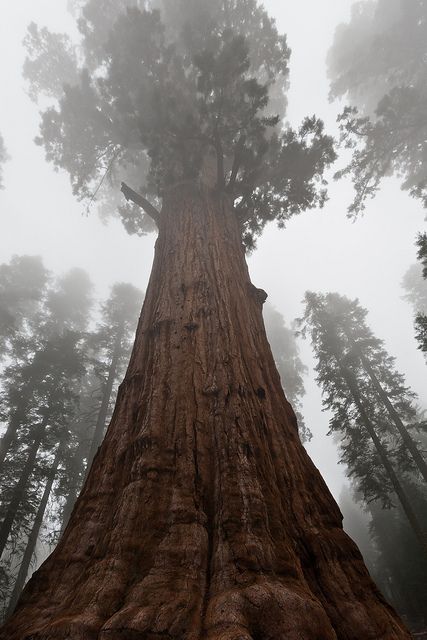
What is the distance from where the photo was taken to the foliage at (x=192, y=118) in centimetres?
775

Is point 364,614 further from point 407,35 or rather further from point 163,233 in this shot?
point 407,35

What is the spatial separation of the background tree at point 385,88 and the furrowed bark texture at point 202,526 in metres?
12.8

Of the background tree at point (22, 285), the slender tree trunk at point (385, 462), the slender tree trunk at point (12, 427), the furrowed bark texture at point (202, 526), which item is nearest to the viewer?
the furrowed bark texture at point (202, 526)

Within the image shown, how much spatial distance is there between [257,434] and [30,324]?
24175 millimetres

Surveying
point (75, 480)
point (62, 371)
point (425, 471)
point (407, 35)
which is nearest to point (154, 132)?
Answer: point (62, 371)

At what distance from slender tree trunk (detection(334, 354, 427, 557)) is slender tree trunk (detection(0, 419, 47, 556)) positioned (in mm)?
12471

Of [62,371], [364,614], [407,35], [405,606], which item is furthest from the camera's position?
[407,35]

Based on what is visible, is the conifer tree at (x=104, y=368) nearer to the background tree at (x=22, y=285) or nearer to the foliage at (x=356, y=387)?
the background tree at (x=22, y=285)

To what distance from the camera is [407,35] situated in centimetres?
2092

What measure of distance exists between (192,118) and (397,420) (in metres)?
13.4

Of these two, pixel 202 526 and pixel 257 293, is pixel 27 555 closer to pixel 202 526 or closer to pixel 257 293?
pixel 257 293

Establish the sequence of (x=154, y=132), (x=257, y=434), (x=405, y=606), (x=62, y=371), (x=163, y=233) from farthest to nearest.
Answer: (x=62, y=371) < (x=405, y=606) < (x=154, y=132) < (x=163, y=233) < (x=257, y=434)

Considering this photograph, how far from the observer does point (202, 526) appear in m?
2.40

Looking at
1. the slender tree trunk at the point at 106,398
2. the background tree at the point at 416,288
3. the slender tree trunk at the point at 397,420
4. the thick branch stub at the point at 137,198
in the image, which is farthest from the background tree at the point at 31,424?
the background tree at the point at 416,288
